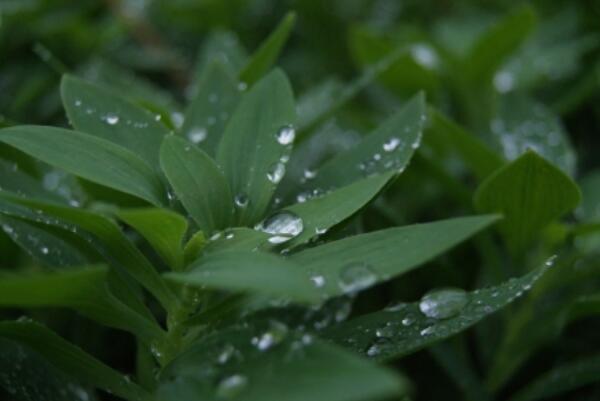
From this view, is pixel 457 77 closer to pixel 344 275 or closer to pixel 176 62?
pixel 176 62

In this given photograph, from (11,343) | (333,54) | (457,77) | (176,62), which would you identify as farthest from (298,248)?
(333,54)

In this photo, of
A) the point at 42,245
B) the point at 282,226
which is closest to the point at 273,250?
the point at 282,226

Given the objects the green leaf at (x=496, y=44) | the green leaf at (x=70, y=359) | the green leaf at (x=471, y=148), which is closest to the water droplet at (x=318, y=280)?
the green leaf at (x=70, y=359)

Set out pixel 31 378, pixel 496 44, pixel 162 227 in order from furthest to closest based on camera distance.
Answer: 1. pixel 496 44
2. pixel 31 378
3. pixel 162 227

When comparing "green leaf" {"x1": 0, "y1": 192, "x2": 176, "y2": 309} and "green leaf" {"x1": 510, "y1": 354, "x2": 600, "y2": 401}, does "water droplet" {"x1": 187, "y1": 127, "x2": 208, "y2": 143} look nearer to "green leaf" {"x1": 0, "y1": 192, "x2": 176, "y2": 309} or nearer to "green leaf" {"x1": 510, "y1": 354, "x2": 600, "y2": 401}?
"green leaf" {"x1": 0, "y1": 192, "x2": 176, "y2": 309}

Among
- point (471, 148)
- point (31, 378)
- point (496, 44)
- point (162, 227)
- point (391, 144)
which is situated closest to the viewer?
point (162, 227)

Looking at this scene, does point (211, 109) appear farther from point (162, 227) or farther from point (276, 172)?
point (162, 227)
